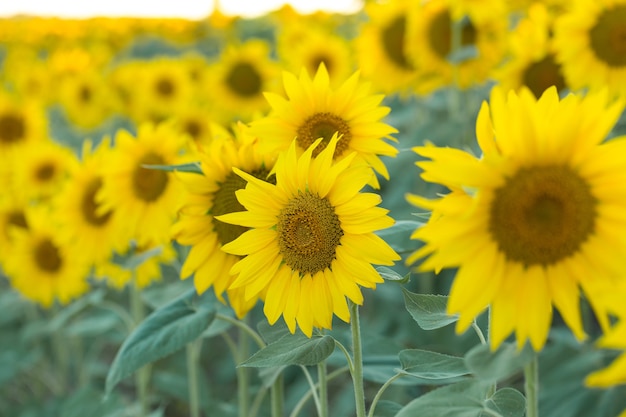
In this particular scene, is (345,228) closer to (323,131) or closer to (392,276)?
(392,276)

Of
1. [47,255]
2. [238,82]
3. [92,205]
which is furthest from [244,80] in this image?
[92,205]

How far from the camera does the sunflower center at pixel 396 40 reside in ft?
9.92

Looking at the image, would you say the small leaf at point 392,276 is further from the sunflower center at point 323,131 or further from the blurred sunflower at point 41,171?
the blurred sunflower at point 41,171

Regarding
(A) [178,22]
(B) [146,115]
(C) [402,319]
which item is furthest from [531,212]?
(A) [178,22]

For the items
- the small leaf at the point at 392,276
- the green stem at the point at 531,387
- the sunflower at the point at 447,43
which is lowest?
the green stem at the point at 531,387

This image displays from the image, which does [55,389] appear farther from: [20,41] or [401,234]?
[20,41]

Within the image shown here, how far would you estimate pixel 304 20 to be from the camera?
5.34m

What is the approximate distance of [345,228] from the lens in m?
1.00

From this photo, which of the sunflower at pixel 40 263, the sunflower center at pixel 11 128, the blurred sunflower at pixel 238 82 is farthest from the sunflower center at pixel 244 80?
the sunflower at pixel 40 263

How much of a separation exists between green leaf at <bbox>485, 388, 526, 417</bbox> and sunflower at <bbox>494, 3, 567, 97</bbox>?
63.6 inches

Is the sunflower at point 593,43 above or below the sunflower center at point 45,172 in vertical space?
above

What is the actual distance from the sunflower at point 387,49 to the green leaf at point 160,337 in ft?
6.18

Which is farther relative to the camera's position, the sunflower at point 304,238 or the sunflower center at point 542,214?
the sunflower at point 304,238

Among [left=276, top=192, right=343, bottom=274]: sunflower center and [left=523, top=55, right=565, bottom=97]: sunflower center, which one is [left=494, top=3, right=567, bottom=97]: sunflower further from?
[left=276, top=192, right=343, bottom=274]: sunflower center
